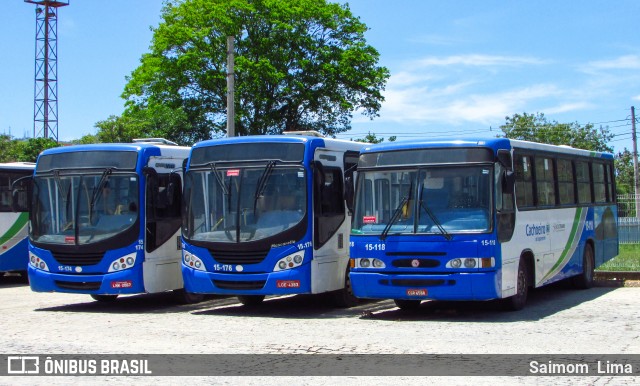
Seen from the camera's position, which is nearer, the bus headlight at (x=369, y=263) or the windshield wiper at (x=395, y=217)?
the windshield wiper at (x=395, y=217)

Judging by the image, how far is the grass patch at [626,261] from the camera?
821 inches

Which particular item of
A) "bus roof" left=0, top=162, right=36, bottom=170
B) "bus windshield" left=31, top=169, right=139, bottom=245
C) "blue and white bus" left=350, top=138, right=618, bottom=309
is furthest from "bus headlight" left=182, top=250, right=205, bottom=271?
"bus roof" left=0, top=162, right=36, bottom=170

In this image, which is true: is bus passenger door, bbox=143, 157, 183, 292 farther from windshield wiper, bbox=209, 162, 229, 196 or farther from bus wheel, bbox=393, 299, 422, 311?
bus wheel, bbox=393, 299, 422, 311

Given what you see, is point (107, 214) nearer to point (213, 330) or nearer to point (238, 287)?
point (238, 287)

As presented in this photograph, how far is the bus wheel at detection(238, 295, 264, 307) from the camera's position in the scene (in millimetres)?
16625

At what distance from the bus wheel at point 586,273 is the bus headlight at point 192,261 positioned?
805 cm

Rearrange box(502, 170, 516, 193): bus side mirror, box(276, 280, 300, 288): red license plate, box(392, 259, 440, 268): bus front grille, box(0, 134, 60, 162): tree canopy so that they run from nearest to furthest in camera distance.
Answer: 1. box(392, 259, 440, 268): bus front grille
2. box(502, 170, 516, 193): bus side mirror
3. box(276, 280, 300, 288): red license plate
4. box(0, 134, 60, 162): tree canopy

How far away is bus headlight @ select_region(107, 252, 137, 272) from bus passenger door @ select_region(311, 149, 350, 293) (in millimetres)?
3172

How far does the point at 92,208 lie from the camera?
1569 cm

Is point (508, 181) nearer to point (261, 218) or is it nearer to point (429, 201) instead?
point (429, 201)

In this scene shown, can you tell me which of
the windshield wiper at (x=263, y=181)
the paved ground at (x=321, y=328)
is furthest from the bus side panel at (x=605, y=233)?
the windshield wiper at (x=263, y=181)

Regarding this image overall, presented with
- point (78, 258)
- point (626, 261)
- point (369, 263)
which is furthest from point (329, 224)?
point (626, 261)

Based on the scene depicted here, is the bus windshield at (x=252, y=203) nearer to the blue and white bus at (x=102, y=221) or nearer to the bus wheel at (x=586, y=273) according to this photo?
the blue and white bus at (x=102, y=221)

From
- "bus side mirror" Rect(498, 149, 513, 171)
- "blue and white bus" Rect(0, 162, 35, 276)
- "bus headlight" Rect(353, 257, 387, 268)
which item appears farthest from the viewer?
"blue and white bus" Rect(0, 162, 35, 276)
